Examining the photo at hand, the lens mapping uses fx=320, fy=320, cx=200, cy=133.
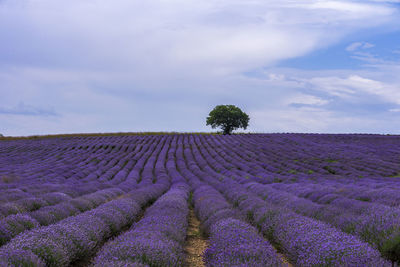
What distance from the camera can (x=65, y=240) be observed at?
16.4ft

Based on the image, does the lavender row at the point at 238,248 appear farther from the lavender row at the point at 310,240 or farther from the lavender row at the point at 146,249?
the lavender row at the point at 146,249

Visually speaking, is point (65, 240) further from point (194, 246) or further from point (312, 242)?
point (312, 242)

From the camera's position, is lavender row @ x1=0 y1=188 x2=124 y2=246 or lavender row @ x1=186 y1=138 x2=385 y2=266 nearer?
lavender row @ x1=186 y1=138 x2=385 y2=266

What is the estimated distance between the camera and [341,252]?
13.2 ft

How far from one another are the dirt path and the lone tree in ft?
156

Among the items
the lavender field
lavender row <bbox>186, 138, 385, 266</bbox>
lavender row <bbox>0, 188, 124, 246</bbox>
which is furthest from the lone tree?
lavender row <bbox>186, 138, 385, 266</bbox>

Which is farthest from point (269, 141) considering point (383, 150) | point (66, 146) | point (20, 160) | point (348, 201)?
point (348, 201)

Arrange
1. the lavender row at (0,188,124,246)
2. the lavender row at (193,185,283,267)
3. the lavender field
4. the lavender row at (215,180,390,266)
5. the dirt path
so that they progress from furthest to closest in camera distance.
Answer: the lavender row at (0,188,124,246) → the dirt path → the lavender field → the lavender row at (193,185,283,267) → the lavender row at (215,180,390,266)

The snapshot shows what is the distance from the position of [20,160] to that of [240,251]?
27.2 m

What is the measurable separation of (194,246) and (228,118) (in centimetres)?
5016

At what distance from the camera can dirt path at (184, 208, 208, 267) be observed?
19.0ft

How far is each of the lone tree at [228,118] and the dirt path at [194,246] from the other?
4757 cm

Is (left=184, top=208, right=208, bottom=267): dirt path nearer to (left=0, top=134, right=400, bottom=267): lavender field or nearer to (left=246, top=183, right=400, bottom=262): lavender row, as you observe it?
(left=0, top=134, right=400, bottom=267): lavender field

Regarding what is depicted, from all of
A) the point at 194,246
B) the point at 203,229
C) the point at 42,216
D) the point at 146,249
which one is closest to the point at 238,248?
the point at 146,249
